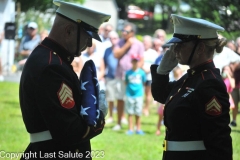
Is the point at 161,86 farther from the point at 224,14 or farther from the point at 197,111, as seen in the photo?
the point at 224,14

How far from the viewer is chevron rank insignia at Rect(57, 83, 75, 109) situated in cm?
355

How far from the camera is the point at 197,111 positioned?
3.81 m

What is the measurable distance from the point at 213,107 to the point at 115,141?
598cm

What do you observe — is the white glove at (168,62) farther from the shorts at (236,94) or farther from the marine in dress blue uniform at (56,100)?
the shorts at (236,94)

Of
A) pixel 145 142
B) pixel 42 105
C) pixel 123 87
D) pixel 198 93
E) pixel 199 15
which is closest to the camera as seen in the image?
pixel 42 105

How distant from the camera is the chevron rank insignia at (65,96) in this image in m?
3.55

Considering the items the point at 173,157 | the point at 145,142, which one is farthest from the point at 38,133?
the point at 145,142

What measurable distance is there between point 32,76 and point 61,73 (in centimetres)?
18

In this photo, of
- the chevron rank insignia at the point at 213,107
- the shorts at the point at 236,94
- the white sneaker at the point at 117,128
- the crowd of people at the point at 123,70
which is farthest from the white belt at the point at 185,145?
the shorts at the point at 236,94

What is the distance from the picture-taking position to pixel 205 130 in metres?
3.76

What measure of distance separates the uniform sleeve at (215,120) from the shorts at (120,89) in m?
7.56

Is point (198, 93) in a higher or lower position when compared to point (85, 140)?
higher

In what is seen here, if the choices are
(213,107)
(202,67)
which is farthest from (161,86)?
(213,107)

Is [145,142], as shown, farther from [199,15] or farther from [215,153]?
[215,153]
